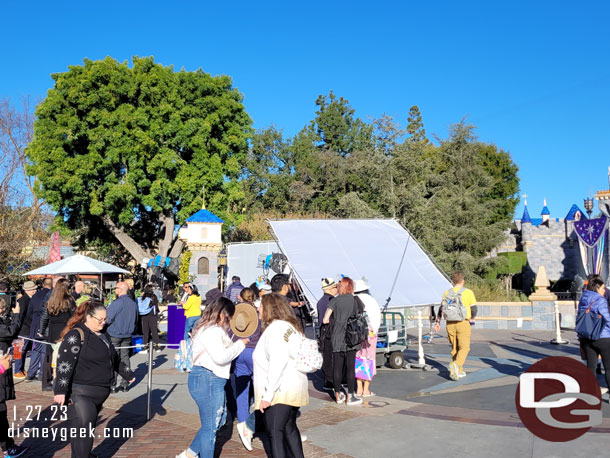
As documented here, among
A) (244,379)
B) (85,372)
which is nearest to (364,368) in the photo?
(244,379)

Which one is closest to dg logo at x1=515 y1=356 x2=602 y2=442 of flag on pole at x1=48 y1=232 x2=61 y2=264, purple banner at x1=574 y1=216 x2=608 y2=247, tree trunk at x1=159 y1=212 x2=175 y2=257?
flag on pole at x1=48 y1=232 x2=61 y2=264

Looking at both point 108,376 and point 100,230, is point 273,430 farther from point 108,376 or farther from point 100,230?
point 100,230

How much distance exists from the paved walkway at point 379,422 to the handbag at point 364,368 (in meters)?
0.38

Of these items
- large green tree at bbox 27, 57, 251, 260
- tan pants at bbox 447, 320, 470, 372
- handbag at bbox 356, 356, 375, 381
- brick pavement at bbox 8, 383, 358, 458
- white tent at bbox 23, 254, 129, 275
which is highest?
large green tree at bbox 27, 57, 251, 260

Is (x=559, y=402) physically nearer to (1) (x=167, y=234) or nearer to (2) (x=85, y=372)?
(2) (x=85, y=372)

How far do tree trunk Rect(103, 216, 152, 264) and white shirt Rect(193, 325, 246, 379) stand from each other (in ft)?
82.9

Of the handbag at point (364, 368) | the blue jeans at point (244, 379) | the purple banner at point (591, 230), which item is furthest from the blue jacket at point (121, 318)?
the purple banner at point (591, 230)

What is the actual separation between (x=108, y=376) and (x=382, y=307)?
21.0 ft

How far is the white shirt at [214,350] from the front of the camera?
5078mm

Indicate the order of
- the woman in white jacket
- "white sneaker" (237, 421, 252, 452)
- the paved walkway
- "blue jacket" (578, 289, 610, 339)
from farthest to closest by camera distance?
the woman in white jacket → "blue jacket" (578, 289, 610, 339) → "white sneaker" (237, 421, 252, 452) → the paved walkway

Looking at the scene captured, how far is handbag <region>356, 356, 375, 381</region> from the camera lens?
825 centimetres

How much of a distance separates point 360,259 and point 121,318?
500cm

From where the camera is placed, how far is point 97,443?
20.0 ft

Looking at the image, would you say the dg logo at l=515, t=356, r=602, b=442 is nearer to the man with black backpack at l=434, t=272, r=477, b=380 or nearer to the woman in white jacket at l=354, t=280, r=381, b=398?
the man with black backpack at l=434, t=272, r=477, b=380
